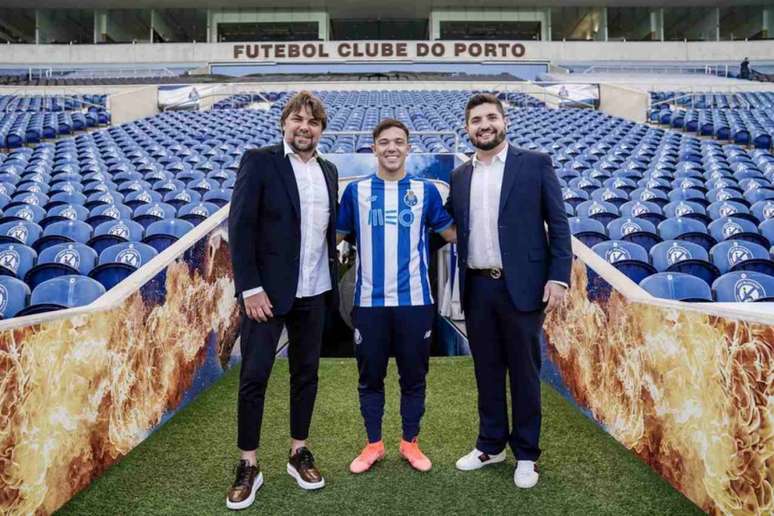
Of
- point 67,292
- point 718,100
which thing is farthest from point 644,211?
point 718,100

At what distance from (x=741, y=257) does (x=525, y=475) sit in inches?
102

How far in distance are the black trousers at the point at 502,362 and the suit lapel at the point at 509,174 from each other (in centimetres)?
36

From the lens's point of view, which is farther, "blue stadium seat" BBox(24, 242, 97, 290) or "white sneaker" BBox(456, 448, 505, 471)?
"blue stadium seat" BBox(24, 242, 97, 290)

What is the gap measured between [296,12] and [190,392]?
27.6 m

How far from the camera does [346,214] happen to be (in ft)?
8.85

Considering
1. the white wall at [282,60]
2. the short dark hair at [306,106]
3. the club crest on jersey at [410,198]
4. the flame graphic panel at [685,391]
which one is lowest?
the flame graphic panel at [685,391]

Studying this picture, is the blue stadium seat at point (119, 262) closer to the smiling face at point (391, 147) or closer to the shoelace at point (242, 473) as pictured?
the shoelace at point (242, 473)

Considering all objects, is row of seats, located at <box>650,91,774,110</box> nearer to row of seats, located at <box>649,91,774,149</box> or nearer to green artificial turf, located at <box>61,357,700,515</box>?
row of seats, located at <box>649,91,774,149</box>

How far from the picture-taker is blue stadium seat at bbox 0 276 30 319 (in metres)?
3.26

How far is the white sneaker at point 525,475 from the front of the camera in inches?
99.6

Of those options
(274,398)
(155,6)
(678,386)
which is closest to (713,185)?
(678,386)

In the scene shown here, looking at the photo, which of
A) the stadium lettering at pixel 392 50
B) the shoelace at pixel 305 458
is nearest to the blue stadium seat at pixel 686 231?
the shoelace at pixel 305 458

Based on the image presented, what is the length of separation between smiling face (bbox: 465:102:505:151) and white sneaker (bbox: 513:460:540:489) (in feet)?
4.65

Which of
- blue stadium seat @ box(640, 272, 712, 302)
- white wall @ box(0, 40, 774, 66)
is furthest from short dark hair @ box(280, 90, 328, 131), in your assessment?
white wall @ box(0, 40, 774, 66)
